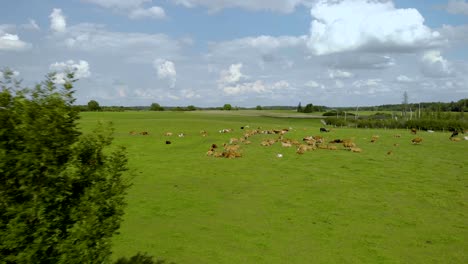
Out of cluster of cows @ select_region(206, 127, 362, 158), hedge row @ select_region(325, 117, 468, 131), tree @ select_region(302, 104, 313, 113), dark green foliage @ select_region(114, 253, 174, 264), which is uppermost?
tree @ select_region(302, 104, 313, 113)

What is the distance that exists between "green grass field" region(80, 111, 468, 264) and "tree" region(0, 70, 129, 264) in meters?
2.39

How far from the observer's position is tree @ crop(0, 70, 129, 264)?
4371mm

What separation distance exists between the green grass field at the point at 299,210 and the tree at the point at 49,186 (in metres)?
2.39

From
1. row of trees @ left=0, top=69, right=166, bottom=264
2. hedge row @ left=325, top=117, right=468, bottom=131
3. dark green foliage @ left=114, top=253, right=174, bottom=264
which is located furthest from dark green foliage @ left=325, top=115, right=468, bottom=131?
row of trees @ left=0, top=69, right=166, bottom=264

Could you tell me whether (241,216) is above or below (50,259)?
below

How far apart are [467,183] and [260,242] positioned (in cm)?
1236

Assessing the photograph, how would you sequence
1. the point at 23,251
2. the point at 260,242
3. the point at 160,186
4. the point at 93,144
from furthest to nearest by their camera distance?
the point at 160,186
the point at 260,242
the point at 93,144
the point at 23,251

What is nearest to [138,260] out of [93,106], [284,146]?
[284,146]

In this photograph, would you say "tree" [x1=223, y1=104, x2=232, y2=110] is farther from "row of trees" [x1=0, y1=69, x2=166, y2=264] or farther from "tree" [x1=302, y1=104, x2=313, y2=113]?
"row of trees" [x1=0, y1=69, x2=166, y2=264]

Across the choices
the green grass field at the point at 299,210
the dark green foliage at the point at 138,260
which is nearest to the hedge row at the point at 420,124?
the green grass field at the point at 299,210

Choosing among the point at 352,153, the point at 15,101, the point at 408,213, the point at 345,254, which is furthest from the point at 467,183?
the point at 15,101

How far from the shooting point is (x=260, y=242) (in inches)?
399

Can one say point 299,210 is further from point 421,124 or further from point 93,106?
point 93,106

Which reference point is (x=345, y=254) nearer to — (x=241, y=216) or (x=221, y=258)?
(x=221, y=258)
